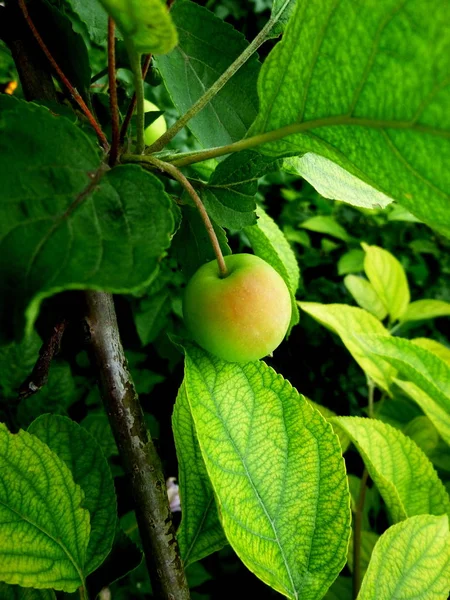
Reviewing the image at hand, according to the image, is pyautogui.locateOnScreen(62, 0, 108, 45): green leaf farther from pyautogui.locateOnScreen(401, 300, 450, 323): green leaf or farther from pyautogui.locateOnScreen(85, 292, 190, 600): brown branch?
pyautogui.locateOnScreen(401, 300, 450, 323): green leaf

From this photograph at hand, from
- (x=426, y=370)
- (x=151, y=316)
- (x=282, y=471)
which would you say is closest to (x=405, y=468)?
(x=426, y=370)

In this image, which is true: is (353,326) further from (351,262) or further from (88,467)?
(351,262)

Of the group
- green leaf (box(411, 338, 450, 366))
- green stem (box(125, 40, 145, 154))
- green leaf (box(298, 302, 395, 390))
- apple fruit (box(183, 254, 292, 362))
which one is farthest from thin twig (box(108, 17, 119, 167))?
green leaf (box(411, 338, 450, 366))

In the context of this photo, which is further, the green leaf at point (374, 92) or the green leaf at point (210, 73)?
the green leaf at point (210, 73)

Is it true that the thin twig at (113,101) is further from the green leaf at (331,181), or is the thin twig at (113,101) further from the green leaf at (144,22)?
the green leaf at (331,181)

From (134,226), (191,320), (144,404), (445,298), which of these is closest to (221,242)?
(191,320)

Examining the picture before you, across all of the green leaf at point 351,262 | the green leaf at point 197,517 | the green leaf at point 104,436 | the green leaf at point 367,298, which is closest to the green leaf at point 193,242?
the green leaf at point 197,517

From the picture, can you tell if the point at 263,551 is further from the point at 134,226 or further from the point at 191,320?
the point at 134,226
